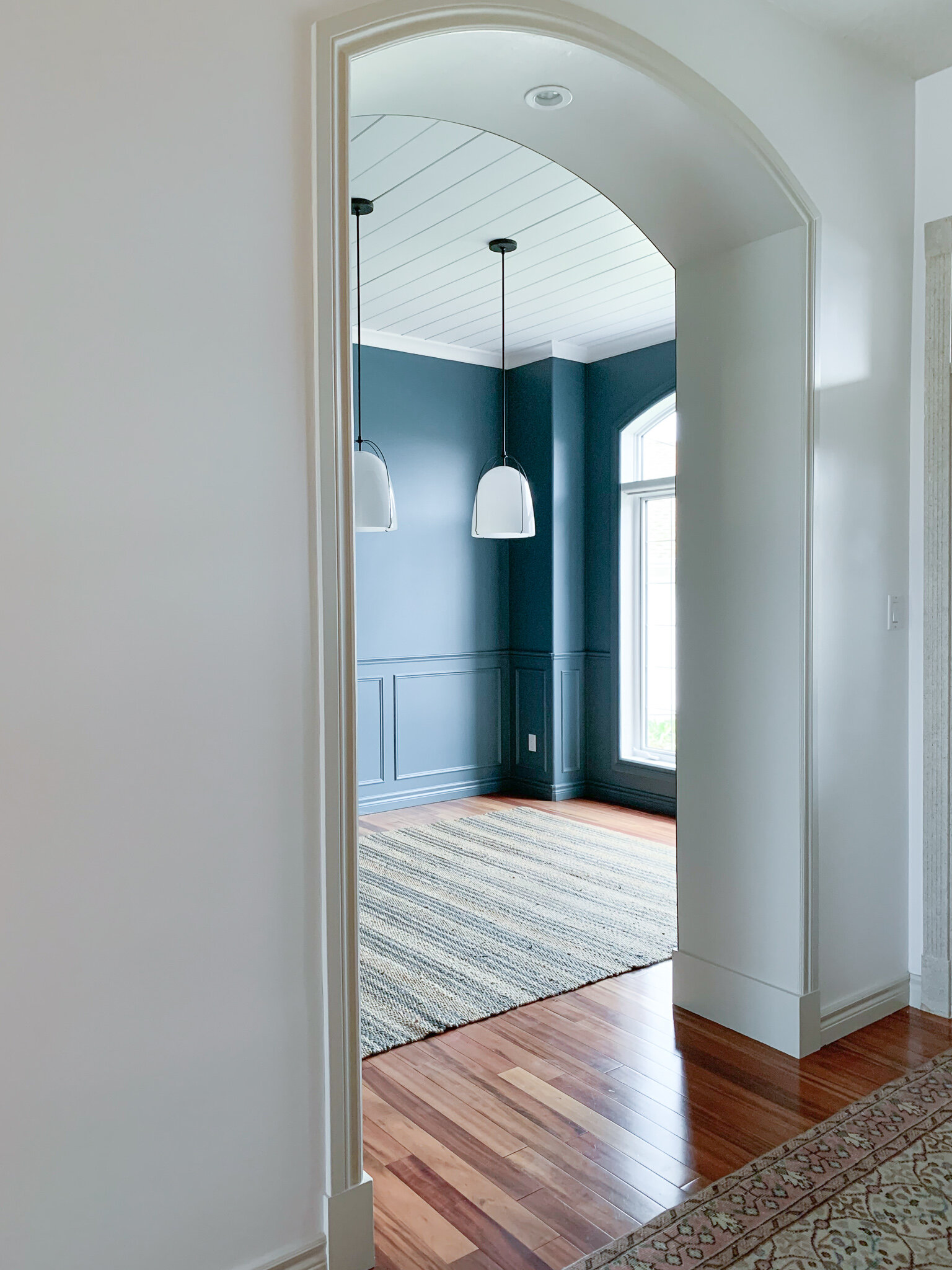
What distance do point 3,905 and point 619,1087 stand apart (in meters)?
1.70

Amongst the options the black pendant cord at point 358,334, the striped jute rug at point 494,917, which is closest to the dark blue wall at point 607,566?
the striped jute rug at point 494,917

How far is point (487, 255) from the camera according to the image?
13.8 ft

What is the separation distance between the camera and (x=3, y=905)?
1.39 meters

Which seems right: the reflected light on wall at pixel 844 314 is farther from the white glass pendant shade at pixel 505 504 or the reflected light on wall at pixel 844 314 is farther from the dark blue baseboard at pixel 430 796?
the dark blue baseboard at pixel 430 796

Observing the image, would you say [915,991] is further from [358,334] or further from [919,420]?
[358,334]

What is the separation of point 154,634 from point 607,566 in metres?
4.60

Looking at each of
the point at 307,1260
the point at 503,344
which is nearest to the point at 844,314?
the point at 307,1260

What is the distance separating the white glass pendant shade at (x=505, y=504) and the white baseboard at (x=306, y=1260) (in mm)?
3353

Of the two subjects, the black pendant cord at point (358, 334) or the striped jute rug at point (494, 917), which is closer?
the striped jute rug at point (494, 917)

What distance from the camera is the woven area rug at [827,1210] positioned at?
1.77 meters

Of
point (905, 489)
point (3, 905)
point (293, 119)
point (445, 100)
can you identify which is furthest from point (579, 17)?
point (3, 905)

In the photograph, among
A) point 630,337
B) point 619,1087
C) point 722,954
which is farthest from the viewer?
point 630,337

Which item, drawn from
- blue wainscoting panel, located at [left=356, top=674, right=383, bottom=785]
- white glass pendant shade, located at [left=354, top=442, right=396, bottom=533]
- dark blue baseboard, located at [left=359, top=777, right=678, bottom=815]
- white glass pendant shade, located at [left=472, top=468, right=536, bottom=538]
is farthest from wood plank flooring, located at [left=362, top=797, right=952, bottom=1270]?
blue wainscoting panel, located at [left=356, top=674, right=383, bottom=785]

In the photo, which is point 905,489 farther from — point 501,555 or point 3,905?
point 501,555
